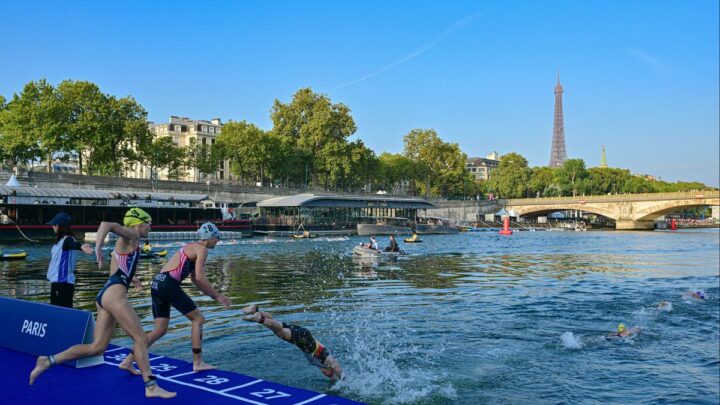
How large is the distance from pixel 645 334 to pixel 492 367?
646 centimetres

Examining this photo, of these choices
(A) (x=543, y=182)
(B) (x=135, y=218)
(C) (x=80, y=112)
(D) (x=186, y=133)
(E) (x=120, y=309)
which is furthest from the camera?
(A) (x=543, y=182)

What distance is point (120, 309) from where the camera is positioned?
7508 millimetres

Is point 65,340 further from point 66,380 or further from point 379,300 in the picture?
point 379,300

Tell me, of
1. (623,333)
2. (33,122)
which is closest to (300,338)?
(623,333)

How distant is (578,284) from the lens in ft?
89.9

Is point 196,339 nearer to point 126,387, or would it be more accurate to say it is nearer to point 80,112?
point 126,387

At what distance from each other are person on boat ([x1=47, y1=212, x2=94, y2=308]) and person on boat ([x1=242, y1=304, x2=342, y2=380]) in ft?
12.9

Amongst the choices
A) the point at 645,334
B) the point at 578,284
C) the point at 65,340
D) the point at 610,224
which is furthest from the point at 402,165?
the point at 65,340

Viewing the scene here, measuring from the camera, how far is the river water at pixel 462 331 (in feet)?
36.2

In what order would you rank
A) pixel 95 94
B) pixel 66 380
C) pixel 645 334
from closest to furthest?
pixel 66 380
pixel 645 334
pixel 95 94

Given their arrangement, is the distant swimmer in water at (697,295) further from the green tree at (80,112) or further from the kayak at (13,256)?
the green tree at (80,112)

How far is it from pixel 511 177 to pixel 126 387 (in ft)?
498

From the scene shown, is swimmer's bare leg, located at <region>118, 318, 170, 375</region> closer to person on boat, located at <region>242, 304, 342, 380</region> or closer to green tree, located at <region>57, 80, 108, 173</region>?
person on boat, located at <region>242, 304, 342, 380</region>

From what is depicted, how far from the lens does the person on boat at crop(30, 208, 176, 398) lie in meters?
7.42
